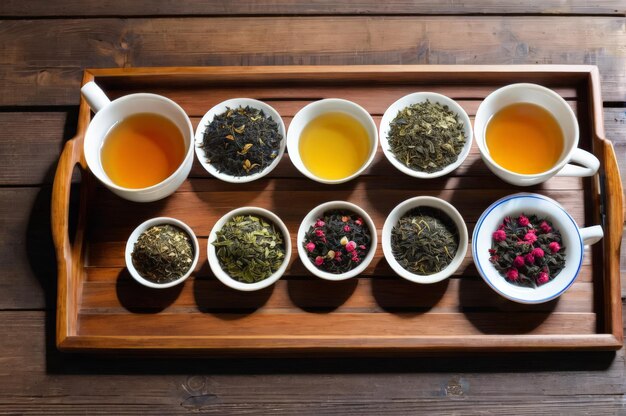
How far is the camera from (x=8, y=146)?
2.15 m

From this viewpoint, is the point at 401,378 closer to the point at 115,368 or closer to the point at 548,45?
the point at 115,368

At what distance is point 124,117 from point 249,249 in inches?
26.8

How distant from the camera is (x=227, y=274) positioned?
1873mm

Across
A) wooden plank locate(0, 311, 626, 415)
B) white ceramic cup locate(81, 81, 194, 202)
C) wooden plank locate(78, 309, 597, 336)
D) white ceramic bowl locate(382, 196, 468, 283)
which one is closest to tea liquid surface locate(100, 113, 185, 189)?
white ceramic cup locate(81, 81, 194, 202)

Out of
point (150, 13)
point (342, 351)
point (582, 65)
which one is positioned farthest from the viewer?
point (150, 13)

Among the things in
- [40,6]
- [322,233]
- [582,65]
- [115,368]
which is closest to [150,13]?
[40,6]

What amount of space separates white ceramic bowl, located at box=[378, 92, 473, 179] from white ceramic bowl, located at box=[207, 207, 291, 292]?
45 cm

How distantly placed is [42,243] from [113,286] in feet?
1.21

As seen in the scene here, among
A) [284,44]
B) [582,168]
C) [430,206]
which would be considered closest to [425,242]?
[430,206]

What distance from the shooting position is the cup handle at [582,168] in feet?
6.03

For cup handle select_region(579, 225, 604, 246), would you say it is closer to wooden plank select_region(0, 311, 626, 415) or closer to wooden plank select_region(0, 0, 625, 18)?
wooden plank select_region(0, 311, 626, 415)

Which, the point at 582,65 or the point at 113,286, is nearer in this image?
the point at 113,286

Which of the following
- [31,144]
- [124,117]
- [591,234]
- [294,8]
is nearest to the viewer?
[591,234]

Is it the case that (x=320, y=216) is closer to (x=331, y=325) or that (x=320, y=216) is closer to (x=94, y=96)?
(x=331, y=325)
